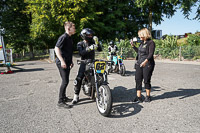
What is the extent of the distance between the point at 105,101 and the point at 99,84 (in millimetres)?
574

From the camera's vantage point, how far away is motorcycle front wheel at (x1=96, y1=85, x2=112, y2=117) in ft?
9.74

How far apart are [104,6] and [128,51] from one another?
13.9 meters

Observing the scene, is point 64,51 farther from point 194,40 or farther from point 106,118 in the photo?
point 194,40

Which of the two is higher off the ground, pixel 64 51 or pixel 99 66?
pixel 64 51

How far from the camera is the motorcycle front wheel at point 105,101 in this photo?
9.74 feet

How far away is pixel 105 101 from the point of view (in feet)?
10.1

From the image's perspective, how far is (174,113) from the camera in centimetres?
323

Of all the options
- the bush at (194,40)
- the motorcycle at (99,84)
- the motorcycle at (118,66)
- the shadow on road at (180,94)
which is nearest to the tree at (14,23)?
the motorcycle at (118,66)

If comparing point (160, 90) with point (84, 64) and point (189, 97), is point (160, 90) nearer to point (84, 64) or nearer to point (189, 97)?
point (189, 97)

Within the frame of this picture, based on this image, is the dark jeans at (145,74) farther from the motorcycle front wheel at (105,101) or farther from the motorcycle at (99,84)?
the motorcycle front wheel at (105,101)

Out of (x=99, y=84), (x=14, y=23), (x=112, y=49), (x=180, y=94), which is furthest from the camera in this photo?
(x=14, y=23)

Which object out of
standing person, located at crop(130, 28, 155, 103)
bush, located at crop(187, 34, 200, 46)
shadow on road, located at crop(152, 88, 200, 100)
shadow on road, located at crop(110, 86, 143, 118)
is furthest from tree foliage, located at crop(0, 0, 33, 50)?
shadow on road, located at crop(152, 88, 200, 100)

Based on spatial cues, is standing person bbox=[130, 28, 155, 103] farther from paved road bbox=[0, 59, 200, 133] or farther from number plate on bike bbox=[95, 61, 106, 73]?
number plate on bike bbox=[95, 61, 106, 73]

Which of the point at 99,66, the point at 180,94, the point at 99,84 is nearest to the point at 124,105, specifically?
the point at 99,84
